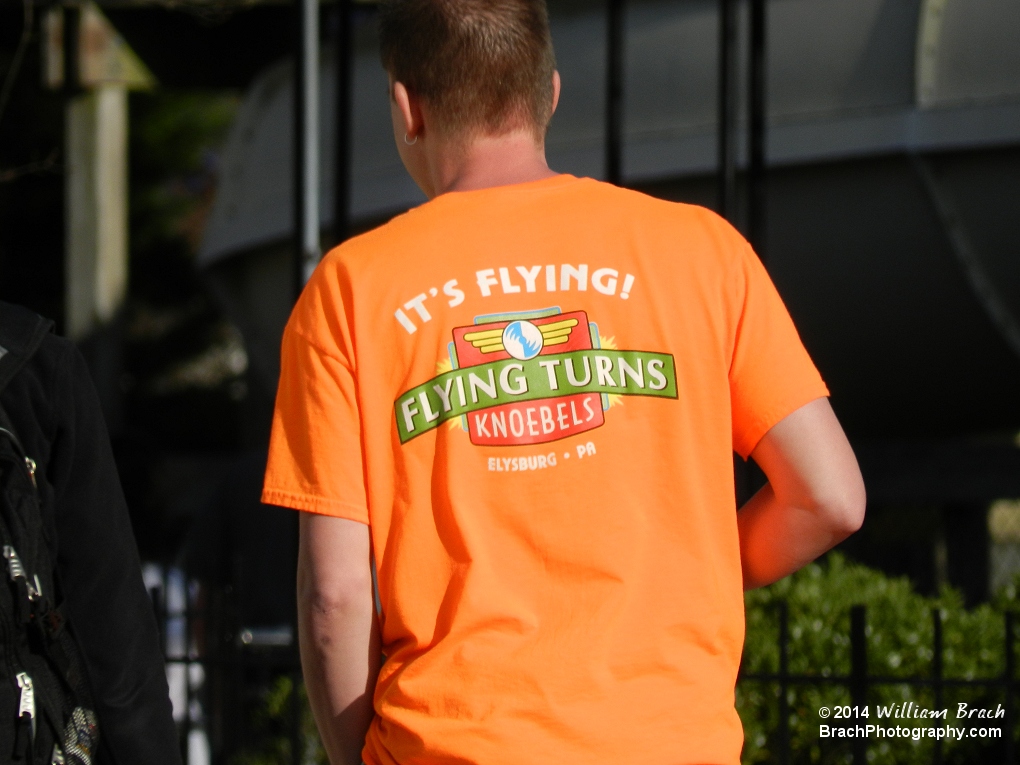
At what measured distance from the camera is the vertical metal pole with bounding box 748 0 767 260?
4137 mm

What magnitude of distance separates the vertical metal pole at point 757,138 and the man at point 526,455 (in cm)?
262

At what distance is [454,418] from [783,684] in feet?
6.60

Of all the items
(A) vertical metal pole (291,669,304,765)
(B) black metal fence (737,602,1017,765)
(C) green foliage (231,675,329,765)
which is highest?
(B) black metal fence (737,602,1017,765)

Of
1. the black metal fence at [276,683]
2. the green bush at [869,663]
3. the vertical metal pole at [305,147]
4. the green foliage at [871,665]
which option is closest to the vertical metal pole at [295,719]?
the black metal fence at [276,683]

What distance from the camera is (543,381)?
1485 millimetres

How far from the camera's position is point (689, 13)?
18.9ft

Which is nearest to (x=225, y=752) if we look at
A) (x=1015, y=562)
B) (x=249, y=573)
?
(x=249, y=573)

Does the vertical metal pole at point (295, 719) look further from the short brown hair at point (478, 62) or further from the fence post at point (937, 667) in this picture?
the short brown hair at point (478, 62)

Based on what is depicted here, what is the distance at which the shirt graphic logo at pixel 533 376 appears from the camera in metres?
1.48

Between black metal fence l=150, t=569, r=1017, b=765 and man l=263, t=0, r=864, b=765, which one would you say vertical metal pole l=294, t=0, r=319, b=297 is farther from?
man l=263, t=0, r=864, b=765

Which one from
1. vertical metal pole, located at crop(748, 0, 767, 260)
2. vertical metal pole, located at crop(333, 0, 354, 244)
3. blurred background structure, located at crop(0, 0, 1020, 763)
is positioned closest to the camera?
vertical metal pole, located at crop(333, 0, 354, 244)

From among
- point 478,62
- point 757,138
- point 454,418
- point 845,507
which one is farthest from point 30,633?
point 757,138

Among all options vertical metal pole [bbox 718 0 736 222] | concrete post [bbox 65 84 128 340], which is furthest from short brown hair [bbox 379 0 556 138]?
concrete post [bbox 65 84 128 340]

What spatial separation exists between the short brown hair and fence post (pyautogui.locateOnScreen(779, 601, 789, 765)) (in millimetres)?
1910
